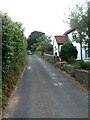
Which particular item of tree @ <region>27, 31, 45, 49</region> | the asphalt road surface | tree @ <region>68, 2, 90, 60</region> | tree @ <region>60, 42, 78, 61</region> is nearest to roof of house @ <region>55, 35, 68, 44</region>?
tree @ <region>60, 42, 78, 61</region>

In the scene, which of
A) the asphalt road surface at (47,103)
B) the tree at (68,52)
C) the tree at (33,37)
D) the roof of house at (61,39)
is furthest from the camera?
the tree at (33,37)

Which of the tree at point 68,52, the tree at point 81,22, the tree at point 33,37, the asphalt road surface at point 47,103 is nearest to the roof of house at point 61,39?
the tree at point 68,52

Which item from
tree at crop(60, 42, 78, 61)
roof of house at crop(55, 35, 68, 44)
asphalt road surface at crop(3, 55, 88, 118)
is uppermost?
roof of house at crop(55, 35, 68, 44)

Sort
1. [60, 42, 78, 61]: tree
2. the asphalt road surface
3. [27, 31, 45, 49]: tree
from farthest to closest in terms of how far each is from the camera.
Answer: [27, 31, 45, 49]: tree < [60, 42, 78, 61]: tree < the asphalt road surface

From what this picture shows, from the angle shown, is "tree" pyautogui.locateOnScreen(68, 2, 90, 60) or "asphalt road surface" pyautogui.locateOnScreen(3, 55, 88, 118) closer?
"asphalt road surface" pyautogui.locateOnScreen(3, 55, 88, 118)

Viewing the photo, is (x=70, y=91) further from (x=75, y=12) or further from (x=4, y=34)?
(x=75, y=12)

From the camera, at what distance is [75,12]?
19.7 meters

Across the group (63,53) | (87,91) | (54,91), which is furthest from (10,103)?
(63,53)

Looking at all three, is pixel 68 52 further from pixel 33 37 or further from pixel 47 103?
pixel 33 37

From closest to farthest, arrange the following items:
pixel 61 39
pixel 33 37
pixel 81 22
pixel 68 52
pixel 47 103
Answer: pixel 47 103, pixel 81 22, pixel 68 52, pixel 61 39, pixel 33 37

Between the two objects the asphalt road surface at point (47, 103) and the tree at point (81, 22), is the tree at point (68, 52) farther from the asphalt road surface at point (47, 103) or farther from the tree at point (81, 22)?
the asphalt road surface at point (47, 103)

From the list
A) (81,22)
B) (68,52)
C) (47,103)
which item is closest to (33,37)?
(68,52)

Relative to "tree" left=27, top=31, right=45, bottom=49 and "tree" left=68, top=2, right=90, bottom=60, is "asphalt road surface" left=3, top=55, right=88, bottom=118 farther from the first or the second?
"tree" left=27, top=31, right=45, bottom=49

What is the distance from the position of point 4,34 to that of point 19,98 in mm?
3108
